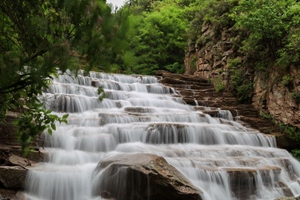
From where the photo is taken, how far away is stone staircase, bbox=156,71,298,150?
35.9 ft

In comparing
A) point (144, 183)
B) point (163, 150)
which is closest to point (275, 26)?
point (163, 150)

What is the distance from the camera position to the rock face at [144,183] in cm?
510

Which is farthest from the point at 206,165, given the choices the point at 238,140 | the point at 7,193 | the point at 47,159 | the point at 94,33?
the point at 94,33

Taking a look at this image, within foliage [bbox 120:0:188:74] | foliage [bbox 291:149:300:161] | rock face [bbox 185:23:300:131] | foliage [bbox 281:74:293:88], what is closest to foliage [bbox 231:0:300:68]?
foliage [bbox 281:74:293:88]

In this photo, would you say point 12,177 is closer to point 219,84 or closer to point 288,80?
point 288,80

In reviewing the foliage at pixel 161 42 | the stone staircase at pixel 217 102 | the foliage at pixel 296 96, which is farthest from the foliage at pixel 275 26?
the foliage at pixel 161 42

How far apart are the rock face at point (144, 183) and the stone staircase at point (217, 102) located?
20.6ft

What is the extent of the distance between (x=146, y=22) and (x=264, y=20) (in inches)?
545

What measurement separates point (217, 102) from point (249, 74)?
7.00ft

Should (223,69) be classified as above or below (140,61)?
below

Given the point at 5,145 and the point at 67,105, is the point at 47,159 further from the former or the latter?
the point at 67,105

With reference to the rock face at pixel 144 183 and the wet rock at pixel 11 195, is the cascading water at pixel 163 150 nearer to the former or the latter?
the wet rock at pixel 11 195

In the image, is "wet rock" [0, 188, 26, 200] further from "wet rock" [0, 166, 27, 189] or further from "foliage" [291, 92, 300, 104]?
"foliage" [291, 92, 300, 104]

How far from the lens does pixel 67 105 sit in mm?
9953
